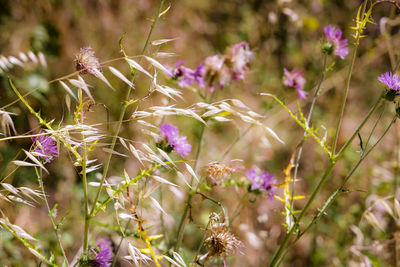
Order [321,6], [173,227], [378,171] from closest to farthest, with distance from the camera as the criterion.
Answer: [173,227] → [378,171] → [321,6]

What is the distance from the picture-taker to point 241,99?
2766mm

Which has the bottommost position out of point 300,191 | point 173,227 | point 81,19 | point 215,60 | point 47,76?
point 300,191

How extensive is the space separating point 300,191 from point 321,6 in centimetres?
188

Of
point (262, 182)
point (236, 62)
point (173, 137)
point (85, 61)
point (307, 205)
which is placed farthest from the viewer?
point (236, 62)

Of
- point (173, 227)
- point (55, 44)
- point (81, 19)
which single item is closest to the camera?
point (173, 227)

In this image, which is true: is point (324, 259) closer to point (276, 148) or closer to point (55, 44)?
point (276, 148)

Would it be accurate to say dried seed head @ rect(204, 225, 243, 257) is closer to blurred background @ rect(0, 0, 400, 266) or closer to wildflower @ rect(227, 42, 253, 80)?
blurred background @ rect(0, 0, 400, 266)

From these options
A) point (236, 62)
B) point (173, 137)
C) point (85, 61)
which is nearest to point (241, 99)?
point (236, 62)

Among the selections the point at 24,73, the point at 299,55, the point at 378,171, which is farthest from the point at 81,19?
the point at 378,171

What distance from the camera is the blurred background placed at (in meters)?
1.53

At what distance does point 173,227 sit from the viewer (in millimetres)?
1561

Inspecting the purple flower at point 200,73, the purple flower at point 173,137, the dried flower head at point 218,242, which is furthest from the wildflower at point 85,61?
the purple flower at point 200,73

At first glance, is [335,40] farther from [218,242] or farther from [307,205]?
[218,242]

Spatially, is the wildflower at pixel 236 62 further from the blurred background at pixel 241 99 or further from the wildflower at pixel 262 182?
the wildflower at pixel 262 182
